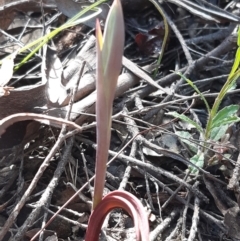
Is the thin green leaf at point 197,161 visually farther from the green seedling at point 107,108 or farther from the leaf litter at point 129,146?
the green seedling at point 107,108

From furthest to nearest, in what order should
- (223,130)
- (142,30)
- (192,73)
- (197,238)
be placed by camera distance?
(142,30), (192,73), (223,130), (197,238)

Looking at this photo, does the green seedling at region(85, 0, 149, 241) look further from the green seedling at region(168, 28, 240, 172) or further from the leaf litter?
the green seedling at region(168, 28, 240, 172)

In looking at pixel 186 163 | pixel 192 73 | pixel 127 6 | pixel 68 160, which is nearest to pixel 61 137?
pixel 68 160

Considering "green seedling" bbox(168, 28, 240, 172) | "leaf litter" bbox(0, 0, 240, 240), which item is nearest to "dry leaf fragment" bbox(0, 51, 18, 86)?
"leaf litter" bbox(0, 0, 240, 240)

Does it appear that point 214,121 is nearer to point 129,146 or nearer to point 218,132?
point 218,132

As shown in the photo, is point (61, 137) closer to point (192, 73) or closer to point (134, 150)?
point (134, 150)

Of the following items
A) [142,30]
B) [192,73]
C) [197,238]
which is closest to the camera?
[197,238]
